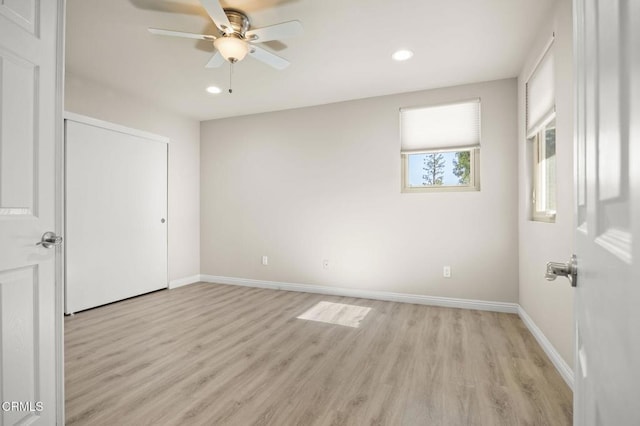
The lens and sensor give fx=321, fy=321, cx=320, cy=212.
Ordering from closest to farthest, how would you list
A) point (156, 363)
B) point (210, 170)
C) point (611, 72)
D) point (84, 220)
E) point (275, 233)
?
point (611, 72) → point (156, 363) → point (84, 220) → point (275, 233) → point (210, 170)

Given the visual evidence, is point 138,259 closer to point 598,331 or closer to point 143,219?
point 143,219

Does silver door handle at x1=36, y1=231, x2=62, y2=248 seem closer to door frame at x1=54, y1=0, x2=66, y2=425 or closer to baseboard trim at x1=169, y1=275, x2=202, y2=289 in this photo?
door frame at x1=54, y1=0, x2=66, y2=425

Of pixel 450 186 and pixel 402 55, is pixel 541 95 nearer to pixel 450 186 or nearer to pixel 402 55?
pixel 402 55

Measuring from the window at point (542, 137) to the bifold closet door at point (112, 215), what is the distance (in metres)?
4.48

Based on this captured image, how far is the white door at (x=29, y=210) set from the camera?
1250 mm

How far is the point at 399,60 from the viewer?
310 cm

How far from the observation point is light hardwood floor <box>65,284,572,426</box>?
1771mm

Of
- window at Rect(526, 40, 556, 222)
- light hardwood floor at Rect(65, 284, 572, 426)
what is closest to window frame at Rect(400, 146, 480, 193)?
window at Rect(526, 40, 556, 222)

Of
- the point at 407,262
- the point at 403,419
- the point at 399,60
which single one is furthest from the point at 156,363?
the point at 399,60

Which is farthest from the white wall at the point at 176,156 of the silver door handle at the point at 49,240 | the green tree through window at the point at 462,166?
the green tree through window at the point at 462,166

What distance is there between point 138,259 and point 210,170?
1711 millimetres

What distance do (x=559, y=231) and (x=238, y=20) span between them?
276 cm

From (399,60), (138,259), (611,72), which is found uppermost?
(399,60)

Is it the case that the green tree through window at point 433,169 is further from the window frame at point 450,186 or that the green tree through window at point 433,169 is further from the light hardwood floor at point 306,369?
the light hardwood floor at point 306,369
